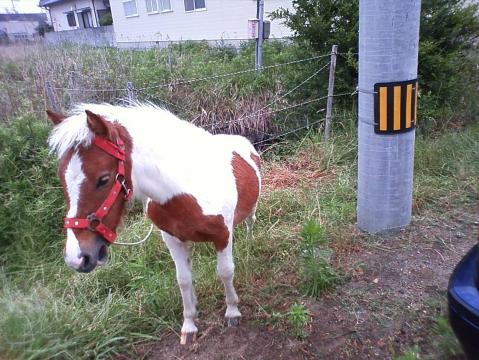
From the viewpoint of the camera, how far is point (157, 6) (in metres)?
21.7

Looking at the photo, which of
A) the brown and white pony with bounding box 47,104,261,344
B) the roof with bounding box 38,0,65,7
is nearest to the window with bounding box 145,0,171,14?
the roof with bounding box 38,0,65,7

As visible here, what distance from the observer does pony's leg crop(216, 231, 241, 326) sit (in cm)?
262

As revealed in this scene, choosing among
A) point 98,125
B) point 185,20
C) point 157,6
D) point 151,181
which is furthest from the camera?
point 157,6

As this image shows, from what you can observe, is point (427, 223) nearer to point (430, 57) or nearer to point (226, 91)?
point (430, 57)

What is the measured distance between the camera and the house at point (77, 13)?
3306 cm

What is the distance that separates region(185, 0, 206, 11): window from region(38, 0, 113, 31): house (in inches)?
623

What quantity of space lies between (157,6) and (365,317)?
22548 millimetres

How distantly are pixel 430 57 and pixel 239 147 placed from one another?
380 cm

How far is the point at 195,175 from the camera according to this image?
236cm

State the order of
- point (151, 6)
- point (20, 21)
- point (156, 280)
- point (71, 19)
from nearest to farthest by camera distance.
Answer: point (156, 280) < point (151, 6) < point (71, 19) < point (20, 21)

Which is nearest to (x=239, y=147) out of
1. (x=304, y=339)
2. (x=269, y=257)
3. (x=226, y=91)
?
(x=269, y=257)

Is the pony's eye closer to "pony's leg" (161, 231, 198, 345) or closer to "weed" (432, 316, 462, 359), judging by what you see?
"pony's leg" (161, 231, 198, 345)

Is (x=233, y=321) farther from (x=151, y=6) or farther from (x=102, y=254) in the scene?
(x=151, y=6)

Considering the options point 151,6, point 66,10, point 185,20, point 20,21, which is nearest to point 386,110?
point 185,20
